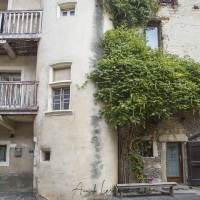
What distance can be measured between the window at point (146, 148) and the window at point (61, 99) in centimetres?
360

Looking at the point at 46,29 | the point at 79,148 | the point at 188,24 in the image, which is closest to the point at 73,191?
the point at 79,148

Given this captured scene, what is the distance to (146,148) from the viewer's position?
10.0m

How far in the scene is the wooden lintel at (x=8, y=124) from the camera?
30.3ft

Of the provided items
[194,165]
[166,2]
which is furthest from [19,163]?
[166,2]

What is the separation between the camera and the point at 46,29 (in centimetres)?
982

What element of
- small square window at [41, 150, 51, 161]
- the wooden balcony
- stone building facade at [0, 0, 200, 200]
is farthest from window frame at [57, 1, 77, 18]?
small square window at [41, 150, 51, 161]

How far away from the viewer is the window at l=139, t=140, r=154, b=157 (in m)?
9.99

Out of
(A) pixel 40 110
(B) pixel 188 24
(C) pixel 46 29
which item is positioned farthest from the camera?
(B) pixel 188 24

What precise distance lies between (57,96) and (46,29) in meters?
2.88

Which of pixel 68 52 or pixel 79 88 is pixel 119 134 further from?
pixel 68 52

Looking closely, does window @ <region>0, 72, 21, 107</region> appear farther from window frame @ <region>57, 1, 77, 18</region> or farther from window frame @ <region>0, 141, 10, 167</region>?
window frame @ <region>57, 1, 77, 18</region>

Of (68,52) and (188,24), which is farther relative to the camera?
(188,24)

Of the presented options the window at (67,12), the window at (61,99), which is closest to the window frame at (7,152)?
the window at (61,99)

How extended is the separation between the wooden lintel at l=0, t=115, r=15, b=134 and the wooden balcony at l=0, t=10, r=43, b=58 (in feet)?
9.94
